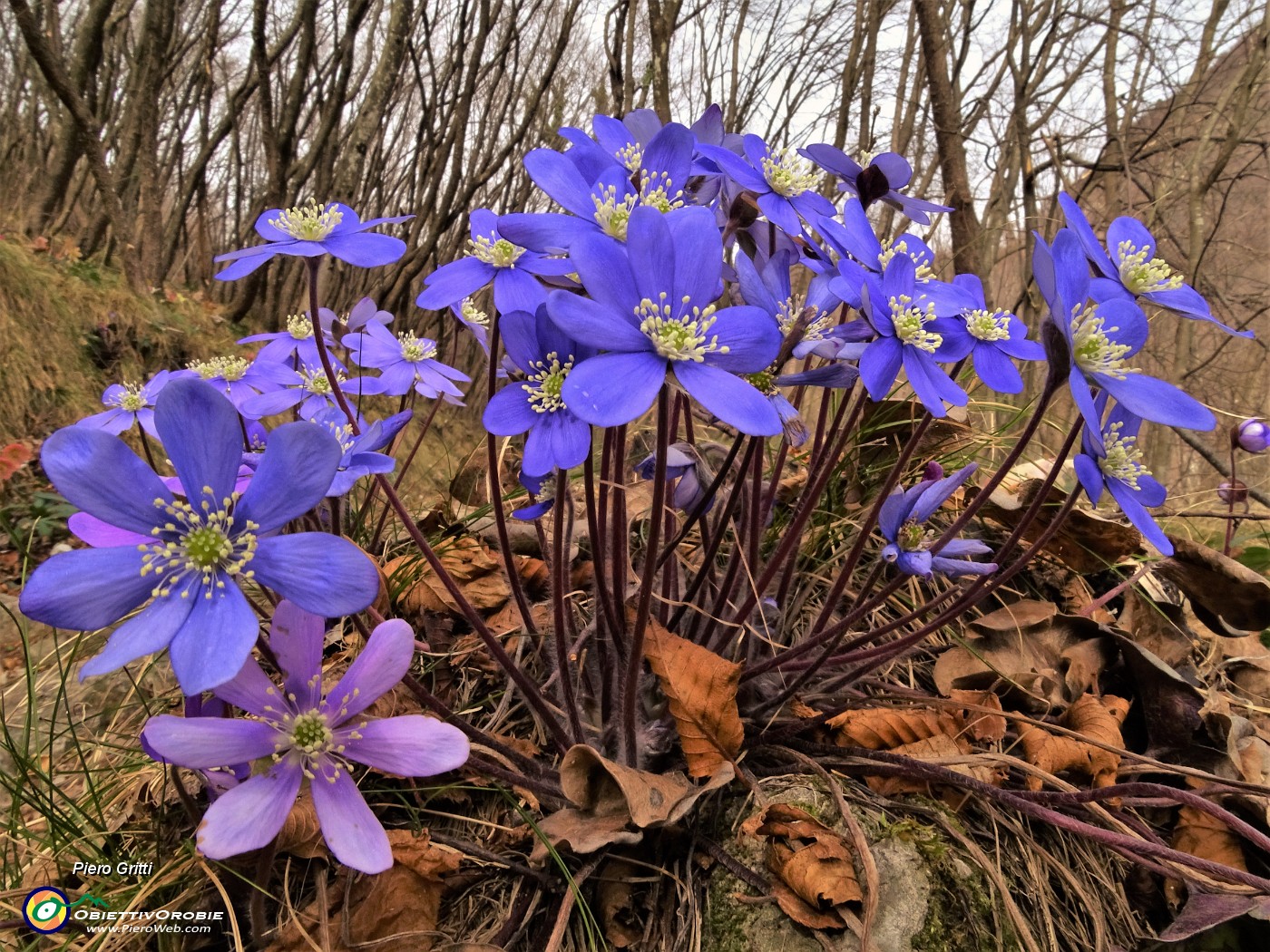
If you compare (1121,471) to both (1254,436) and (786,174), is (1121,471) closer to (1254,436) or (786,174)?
(786,174)

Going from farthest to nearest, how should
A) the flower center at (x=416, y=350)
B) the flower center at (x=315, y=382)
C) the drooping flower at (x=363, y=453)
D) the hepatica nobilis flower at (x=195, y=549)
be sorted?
the flower center at (x=416, y=350) < the flower center at (x=315, y=382) < the drooping flower at (x=363, y=453) < the hepatica nobilis flower at (x=195, y=549)

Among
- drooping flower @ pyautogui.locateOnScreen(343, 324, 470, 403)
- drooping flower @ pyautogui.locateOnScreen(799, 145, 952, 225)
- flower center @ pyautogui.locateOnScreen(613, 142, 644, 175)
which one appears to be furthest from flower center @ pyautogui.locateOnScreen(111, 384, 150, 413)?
drooping flower @ pyautogui.locateOnScreen(799, 145, 952, 225)

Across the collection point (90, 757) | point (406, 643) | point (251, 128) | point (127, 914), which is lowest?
point (90, 757)

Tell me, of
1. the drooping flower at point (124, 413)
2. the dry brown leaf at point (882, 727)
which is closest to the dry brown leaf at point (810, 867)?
the dry brown leaf at point (882, 727)

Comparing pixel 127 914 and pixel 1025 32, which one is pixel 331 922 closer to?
pixel 127 914

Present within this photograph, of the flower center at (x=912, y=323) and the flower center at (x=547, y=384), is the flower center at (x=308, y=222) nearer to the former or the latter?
the flower center at (x=547, y=384)

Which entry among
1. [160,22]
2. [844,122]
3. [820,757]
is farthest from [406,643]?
[160,22]

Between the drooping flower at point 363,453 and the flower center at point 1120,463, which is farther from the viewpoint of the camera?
the flower center at point 1120,463
